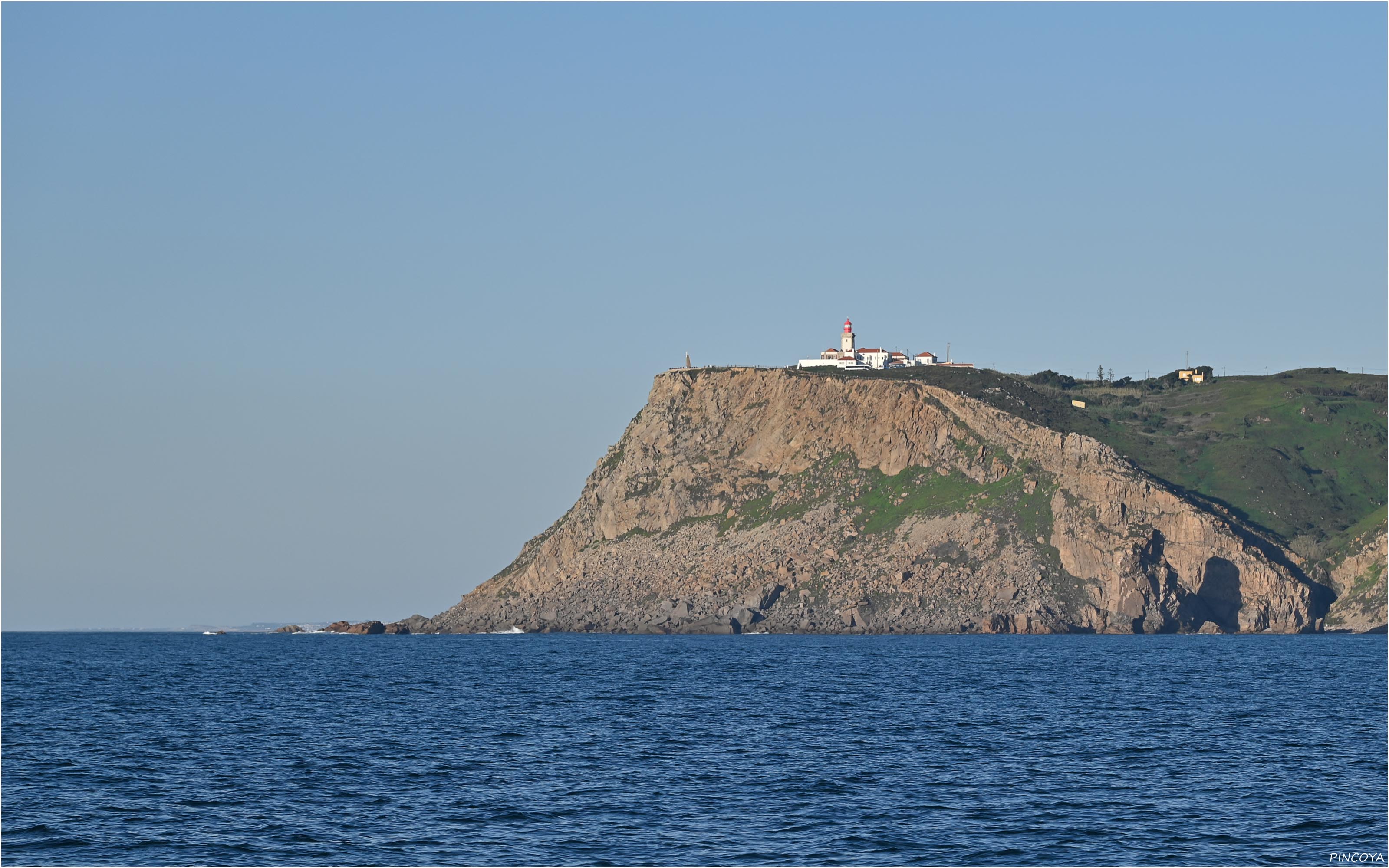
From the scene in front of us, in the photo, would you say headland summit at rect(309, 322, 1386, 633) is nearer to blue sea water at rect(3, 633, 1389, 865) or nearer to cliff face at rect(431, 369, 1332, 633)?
cliff face at rect(431, 369, 1332, 633)

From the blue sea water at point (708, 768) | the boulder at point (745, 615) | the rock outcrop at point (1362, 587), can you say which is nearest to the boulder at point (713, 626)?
the boulder at point (745, 615)

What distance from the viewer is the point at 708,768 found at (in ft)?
175

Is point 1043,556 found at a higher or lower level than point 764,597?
higher

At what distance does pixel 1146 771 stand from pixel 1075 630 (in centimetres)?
12323

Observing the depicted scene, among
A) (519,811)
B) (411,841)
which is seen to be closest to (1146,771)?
(519,811)

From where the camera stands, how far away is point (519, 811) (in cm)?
4450

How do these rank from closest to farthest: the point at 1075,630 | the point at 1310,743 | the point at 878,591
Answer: the point at 1310,743
the point at 1075,630
the point at 878,591

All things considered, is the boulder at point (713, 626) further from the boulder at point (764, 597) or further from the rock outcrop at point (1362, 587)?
the rock outcrop at point (1362, 587)

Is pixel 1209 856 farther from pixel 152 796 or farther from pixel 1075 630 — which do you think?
pixel 1075 630

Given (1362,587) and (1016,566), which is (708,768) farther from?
(1362,587)

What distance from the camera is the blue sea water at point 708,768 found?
39.7 metres

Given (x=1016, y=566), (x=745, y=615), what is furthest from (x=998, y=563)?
(x=745, y=615)

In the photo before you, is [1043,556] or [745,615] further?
[745,615]

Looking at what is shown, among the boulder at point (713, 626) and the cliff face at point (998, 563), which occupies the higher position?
the cliff face at point (998, 563)
